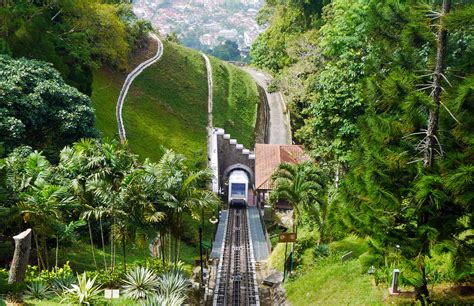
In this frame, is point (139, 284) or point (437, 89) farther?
point (139, 284)

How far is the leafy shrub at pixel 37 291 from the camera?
12.7 meters

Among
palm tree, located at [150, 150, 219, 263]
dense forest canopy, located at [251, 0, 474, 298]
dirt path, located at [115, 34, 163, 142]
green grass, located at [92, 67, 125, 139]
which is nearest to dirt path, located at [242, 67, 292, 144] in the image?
dirt path, located at [115, 34, 163, 142]

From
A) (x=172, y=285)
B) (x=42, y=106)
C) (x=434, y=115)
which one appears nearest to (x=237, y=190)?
(x=42, y=106)

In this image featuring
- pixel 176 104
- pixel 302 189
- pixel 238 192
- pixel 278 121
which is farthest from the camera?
pixel 278 121

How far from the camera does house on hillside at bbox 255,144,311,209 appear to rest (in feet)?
123

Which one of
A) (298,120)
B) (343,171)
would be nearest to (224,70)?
(298,120)

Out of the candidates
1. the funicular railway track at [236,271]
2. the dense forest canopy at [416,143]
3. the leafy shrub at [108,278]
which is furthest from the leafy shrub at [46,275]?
the dense forest canopy at [416,143]

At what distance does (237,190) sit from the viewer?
3831 cm

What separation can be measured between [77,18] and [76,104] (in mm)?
12327

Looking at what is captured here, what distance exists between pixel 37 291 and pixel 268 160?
2755 cm

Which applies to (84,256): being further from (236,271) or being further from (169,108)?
(169,108)

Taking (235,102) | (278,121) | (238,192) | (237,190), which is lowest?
(238,192)

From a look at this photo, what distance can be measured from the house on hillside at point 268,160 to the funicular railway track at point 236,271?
4.97 meters

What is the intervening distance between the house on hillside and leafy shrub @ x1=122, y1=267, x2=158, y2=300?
22633 millimetres
